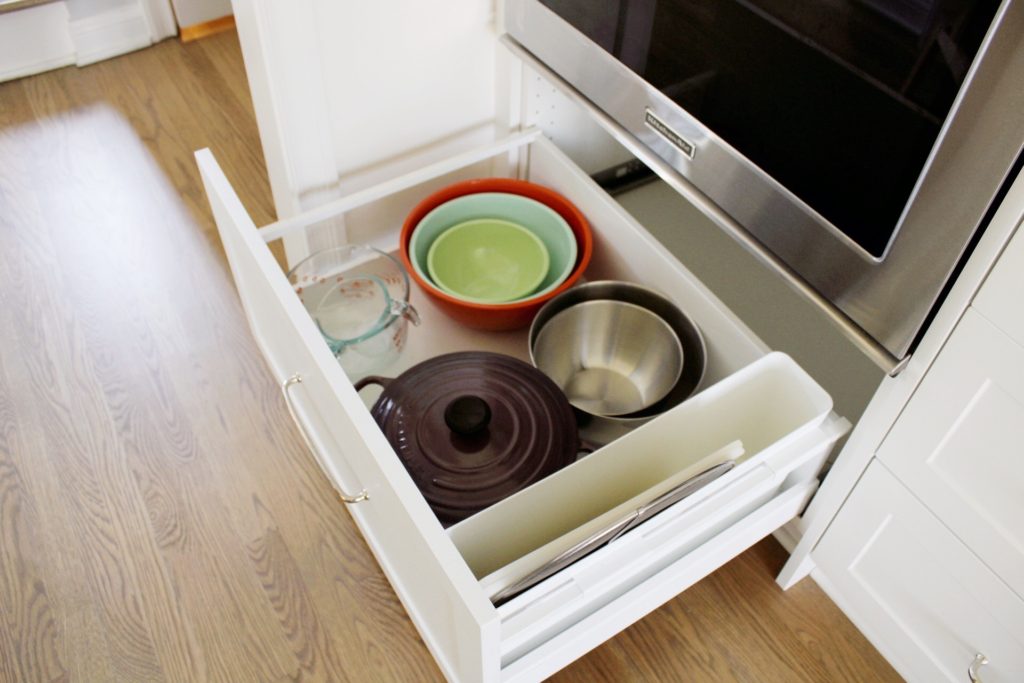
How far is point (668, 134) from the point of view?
0.95 m

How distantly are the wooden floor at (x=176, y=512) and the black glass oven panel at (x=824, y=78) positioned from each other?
65 cm

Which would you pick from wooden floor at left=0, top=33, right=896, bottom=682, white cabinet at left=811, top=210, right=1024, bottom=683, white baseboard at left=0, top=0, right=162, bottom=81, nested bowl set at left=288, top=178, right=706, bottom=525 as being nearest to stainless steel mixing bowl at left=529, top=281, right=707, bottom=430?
nested bowl set at left=288, top=178, right=706, bottom=525

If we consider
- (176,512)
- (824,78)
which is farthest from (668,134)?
(176,512)

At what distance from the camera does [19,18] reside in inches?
80.4

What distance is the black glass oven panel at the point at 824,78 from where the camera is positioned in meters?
0.64

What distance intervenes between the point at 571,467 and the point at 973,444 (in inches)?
14.1

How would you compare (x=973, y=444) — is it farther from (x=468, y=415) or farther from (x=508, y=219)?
(x=508, y=219)

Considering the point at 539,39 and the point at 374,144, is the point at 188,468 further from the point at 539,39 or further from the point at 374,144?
the point at 539,39

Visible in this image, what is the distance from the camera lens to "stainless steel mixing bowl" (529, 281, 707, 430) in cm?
101

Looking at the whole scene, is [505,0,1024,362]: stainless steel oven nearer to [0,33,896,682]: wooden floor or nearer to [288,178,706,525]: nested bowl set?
[288,178,706,525]: nested bowl set

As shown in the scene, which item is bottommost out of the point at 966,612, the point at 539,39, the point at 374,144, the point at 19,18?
the point at 19,18

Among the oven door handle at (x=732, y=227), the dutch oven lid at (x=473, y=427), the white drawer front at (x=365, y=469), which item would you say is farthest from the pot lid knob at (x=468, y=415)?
the oven door handle at (x=732, y=227)

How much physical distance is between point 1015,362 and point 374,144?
851 mm

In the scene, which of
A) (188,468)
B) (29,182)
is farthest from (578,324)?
(29,182)
